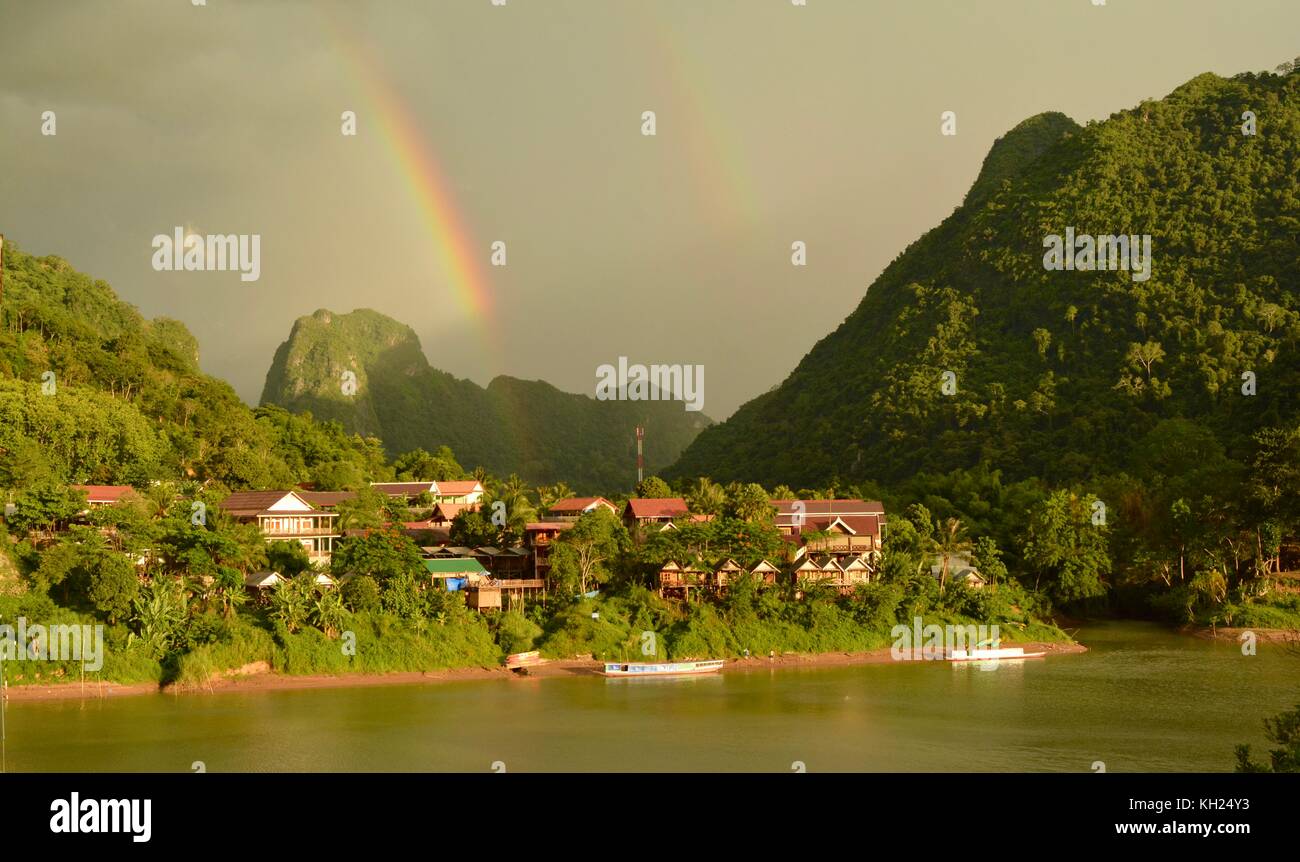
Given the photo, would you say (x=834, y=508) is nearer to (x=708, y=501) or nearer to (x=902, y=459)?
(x=708, y=501)

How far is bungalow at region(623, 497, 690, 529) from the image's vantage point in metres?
38.0

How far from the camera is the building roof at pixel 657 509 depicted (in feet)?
126

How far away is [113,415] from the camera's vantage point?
3516 cm

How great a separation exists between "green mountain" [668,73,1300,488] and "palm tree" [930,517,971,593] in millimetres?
12290

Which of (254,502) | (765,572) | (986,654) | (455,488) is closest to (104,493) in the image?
(254,502)

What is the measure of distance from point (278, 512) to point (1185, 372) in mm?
40487

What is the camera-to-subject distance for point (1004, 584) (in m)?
34.7

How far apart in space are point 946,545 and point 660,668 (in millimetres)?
11552

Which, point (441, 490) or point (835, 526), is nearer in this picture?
point (835, 526)

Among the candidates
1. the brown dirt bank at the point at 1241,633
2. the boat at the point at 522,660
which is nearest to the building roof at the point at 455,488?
the boat at the point at 522,660

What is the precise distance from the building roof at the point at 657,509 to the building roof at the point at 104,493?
15.4 meters

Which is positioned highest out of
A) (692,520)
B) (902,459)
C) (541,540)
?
(902,459)

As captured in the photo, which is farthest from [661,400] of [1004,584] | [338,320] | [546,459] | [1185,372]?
[1004,584]

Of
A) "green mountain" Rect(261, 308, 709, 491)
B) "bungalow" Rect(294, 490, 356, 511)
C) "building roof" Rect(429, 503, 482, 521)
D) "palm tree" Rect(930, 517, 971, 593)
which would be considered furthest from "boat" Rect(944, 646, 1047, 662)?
"green mountain" Rect(261, 308, 709, 491)
